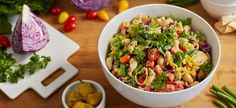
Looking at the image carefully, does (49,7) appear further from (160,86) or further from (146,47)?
(160,86)

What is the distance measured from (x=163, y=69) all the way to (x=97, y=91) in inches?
10.5

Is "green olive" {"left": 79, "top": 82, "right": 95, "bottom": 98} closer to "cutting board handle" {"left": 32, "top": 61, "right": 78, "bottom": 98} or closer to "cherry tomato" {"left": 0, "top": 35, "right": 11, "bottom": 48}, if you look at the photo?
"cutting board handle" {"left": 32, "top": 61, "right": 78, "bottom": 98}

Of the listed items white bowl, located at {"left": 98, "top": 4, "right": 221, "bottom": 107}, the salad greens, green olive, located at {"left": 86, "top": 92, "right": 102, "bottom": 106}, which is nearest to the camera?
white bowl, located at {"left": 98, "top": 4, "right": 221, "bottom": 107}

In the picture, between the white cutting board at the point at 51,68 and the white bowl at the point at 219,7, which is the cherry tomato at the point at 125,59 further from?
the white bowl at the point at 219,7

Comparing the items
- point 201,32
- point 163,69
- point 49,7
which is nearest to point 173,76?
point 163,69

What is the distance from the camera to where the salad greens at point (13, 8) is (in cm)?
177

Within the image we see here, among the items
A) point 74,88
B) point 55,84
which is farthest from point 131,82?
point 55,84

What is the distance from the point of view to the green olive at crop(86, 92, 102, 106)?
4.64ft

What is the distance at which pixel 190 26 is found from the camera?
1.58m

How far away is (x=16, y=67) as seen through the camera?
5.37 ft

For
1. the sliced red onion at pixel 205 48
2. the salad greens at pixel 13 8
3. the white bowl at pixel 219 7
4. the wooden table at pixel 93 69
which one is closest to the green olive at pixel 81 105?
the wooden table at pixel 93 69

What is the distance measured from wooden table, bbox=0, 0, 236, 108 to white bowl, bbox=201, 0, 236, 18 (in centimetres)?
6

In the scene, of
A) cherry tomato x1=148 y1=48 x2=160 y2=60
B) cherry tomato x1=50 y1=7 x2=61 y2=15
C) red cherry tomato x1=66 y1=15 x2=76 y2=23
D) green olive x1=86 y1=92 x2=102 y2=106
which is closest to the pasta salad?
cherry tomato x1=148 y1=48 x2=160 y2=60

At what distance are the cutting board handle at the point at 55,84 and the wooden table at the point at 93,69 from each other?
0.02 meters
